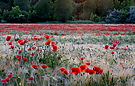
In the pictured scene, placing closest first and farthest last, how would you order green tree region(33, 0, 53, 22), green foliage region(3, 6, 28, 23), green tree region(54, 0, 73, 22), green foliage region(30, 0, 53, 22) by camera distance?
green foliage region(3, 6, 28, 23)
green tree region(54, 0, 73, 22)
green foliage region(30, 0, 53, 22)
green tree region(33, 0, 53, 22)

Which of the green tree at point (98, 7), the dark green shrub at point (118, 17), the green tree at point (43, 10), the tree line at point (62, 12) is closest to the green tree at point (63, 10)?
the tree line at point (62, 12)

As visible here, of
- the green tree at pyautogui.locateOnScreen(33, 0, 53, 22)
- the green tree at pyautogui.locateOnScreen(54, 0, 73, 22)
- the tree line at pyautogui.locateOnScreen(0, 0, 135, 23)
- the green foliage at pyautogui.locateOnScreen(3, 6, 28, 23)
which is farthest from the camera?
the green tree at pyautogui.locateOnScreen(33, 0, 53, 22)

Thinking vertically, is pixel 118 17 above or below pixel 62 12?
below

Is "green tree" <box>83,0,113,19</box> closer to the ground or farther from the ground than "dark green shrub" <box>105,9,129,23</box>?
farther from the ground

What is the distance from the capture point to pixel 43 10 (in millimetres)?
44656

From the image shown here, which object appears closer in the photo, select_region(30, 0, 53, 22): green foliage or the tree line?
the tree line

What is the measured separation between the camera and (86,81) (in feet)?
7.49

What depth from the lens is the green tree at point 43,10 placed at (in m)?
44.4

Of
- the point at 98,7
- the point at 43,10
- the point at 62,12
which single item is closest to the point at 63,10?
the point at 62,12

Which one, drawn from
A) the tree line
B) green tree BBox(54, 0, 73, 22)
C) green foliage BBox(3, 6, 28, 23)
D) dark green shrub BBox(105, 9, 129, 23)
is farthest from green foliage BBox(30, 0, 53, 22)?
dark green shrub BBox(105, 9, 129, 23)

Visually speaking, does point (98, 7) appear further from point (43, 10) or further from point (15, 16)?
point (15, 16)

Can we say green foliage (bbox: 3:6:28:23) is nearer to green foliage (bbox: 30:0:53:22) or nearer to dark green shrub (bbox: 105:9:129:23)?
green foliage (bbox: 30:0:53:22)

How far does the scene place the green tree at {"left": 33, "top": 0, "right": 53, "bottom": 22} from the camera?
44.4 meters

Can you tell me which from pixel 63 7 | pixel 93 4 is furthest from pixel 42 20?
pixel 93 4
